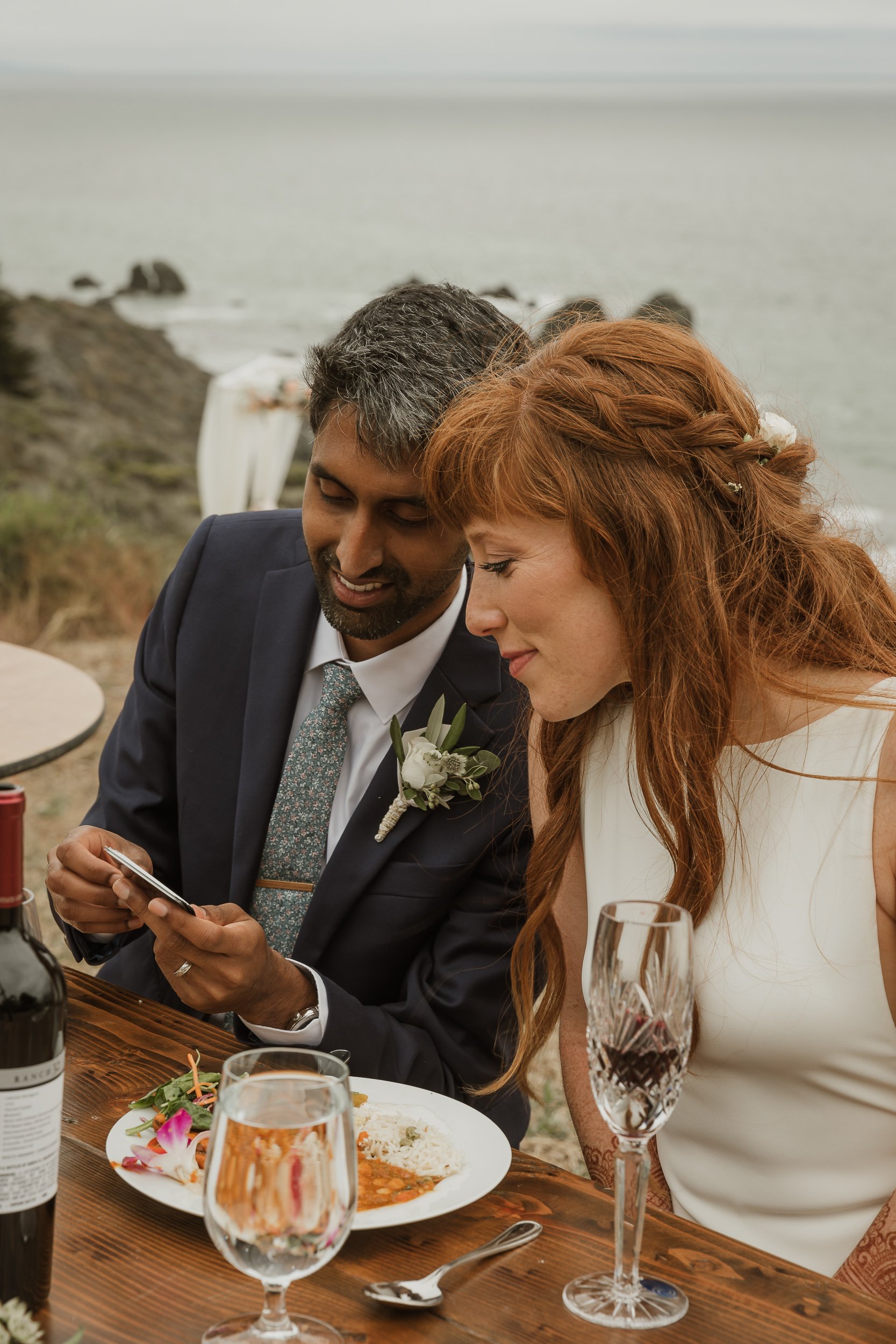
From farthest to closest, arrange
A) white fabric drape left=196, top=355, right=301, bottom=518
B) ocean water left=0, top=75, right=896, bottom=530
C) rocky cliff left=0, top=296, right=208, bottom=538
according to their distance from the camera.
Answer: ocean water left=0, top=75, right=896, bottom=530, rocky cliff left=0, top=296, right=208, bottom=538, white fabric drape left=196, top=355, right=301, bottom=518

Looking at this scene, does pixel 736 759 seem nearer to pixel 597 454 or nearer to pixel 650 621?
pixel 650 621

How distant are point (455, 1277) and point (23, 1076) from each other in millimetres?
417

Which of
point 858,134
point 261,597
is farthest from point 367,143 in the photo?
point 261,597

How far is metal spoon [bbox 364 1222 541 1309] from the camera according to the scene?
1018mm

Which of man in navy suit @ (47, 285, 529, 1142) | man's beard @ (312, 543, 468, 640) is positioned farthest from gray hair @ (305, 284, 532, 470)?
man's beard @ (312, 543, 468, 640)

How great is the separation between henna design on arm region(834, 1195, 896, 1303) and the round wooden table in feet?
5.89

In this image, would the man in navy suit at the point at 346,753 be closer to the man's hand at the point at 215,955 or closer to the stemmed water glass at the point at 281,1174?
the man's hand at the point at 215,955

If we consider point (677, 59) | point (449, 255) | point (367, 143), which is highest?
point (677, 59)

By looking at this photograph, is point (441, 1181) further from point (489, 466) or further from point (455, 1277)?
point (489, 466)

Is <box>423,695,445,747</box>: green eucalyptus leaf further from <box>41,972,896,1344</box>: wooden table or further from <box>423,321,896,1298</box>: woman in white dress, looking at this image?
<box>41,972,896,1344</box>: wooden table

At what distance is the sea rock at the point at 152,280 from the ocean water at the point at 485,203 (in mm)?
370

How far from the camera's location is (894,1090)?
1.54m

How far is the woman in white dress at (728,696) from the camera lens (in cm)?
149

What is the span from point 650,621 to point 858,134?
97.4 feet
